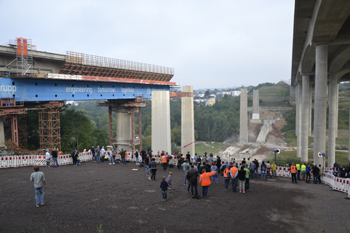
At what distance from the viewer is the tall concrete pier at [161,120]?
31695 millimetres

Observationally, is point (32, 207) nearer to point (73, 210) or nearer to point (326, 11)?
point (73, 210)

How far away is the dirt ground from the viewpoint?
898cm

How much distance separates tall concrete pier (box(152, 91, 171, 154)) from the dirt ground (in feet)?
52.4

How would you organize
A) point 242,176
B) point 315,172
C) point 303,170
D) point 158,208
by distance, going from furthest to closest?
point 303,170
point 315,172
point 242,176
point 158,208

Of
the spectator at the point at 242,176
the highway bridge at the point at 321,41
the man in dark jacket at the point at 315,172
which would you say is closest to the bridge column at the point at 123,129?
the highway bridge at the point at 321,41

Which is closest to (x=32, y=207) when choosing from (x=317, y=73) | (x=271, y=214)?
(x=271, y=214)

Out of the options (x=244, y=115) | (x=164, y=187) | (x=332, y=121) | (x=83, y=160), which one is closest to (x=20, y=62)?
(x=83, y=160)

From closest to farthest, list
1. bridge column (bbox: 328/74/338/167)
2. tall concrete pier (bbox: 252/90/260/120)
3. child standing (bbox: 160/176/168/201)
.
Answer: child standing (bbox: 160/176/168/201), bridge column (bbox: 328/74/338/167), tall concrete pier (bbox: 252/90/260/120)

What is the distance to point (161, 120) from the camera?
3195cm

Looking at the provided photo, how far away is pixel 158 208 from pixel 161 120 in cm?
2146

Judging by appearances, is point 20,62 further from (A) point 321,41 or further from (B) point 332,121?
(B) point 332,121

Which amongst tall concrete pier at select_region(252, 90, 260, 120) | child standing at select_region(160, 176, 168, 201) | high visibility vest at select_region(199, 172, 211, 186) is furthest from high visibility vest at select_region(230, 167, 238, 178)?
tall concrete pier at select_region(252, 90, 260, 120)

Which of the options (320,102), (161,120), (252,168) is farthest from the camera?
(161,120)

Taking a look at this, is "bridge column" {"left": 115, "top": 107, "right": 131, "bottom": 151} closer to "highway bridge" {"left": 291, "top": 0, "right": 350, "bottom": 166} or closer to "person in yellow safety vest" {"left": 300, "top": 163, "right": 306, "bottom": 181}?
"highway bridge" {"left": 291, "top": 0, "right": 350, "bottom": 166}
